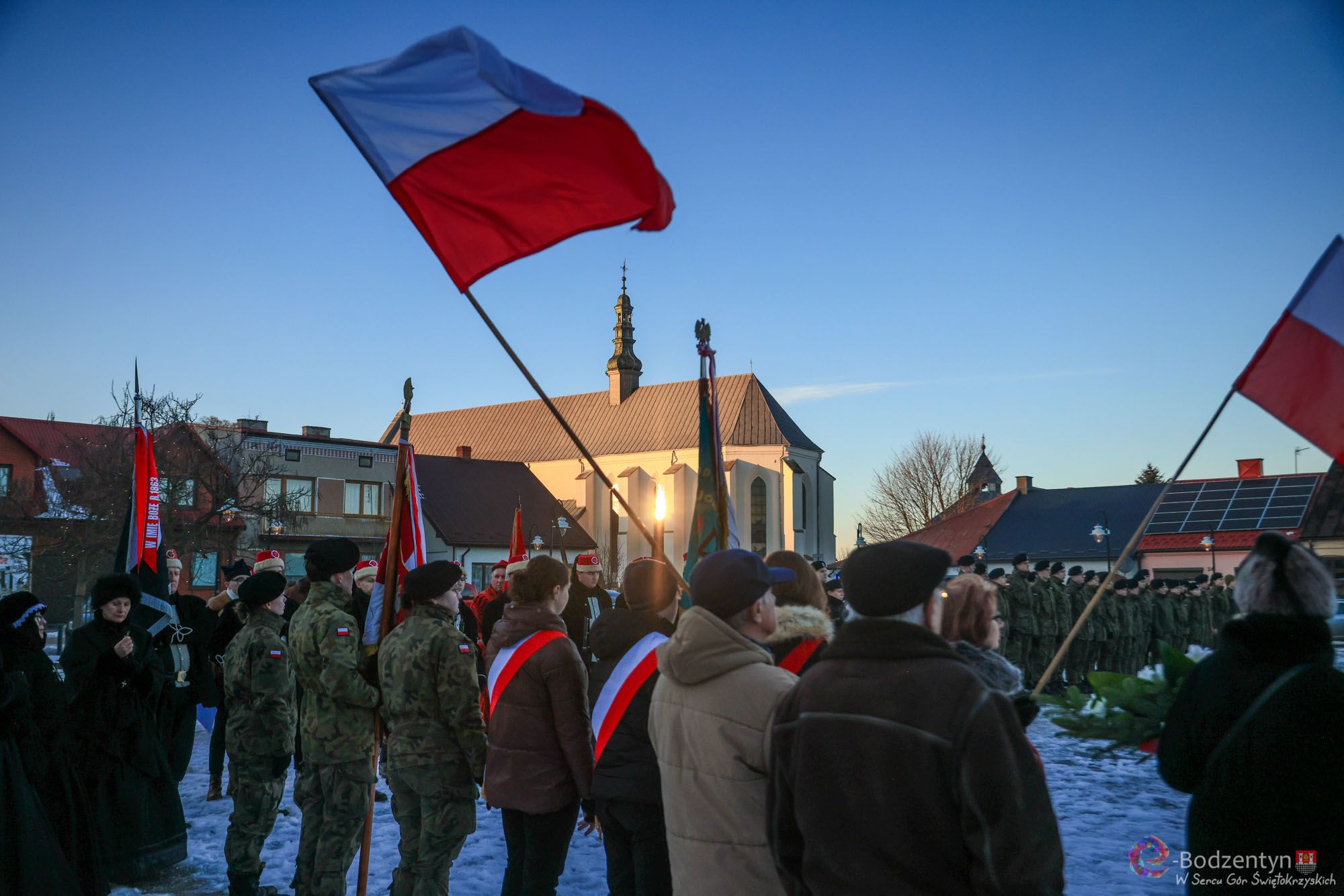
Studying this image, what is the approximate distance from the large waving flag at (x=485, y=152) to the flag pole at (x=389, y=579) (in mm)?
1237

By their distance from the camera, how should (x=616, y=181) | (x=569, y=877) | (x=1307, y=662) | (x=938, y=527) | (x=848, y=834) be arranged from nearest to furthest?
(x=848, y=834)
(x=1307, y=662)
(x=616, y=181)
(x=569, y=877)
(x=938, y=527)

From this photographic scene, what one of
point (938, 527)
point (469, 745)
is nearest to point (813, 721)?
point (469, 745)

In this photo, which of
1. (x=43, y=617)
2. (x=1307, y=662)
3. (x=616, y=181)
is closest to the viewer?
(x=1307, y=662)

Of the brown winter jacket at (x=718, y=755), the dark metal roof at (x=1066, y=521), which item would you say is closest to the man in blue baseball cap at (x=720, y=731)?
the brown winter jacket at (x=718, y=755)

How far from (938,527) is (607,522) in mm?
20839

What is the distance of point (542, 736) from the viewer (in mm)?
4816

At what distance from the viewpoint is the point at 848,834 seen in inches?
101

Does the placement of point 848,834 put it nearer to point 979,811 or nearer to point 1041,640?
point 979,811

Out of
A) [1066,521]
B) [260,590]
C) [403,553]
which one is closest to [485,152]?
[403,553]

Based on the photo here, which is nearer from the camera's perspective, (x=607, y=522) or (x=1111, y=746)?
(x=1111, y=746)

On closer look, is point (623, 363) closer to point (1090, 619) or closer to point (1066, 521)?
point (1066, 521)

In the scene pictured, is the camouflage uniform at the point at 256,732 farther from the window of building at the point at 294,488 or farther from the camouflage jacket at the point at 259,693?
the window of building at the point at 294,488

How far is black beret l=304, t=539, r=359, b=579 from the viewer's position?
5836mm

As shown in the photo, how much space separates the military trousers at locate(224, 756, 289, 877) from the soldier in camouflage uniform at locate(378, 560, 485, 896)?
135cm
